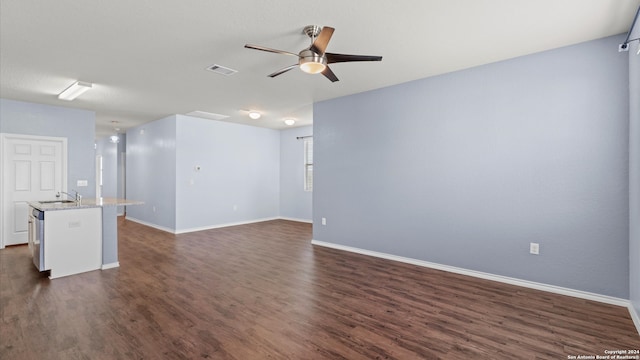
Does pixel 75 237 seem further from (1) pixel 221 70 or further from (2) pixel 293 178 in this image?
(2) pixel 293 178

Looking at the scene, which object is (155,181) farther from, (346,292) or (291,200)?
(346,292)

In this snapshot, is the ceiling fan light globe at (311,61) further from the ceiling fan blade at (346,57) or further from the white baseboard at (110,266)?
the white baseboard at (110,266)

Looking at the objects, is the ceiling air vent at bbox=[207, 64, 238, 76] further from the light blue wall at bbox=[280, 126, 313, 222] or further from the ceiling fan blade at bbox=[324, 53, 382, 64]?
the light blue wall at bbox=[280, 126, 313, 222]

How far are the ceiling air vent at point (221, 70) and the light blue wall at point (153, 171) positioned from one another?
3224 millimetres

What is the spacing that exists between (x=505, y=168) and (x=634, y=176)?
1.04 metres

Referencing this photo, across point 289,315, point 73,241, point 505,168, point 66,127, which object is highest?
point 66,127

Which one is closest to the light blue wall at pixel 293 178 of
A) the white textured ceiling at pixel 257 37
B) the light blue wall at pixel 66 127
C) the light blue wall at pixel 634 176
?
the white textured ceiling at pixel 257 37

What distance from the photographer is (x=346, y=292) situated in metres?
3.15

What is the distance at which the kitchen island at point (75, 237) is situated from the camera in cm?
356

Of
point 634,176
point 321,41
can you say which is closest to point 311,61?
point 321,41

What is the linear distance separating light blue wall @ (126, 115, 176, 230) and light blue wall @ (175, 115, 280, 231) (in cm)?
24

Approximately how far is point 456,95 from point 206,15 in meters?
3.06

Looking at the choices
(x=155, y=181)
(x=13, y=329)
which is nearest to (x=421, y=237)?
(x=13, y=329)

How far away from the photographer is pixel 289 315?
8.63ft
